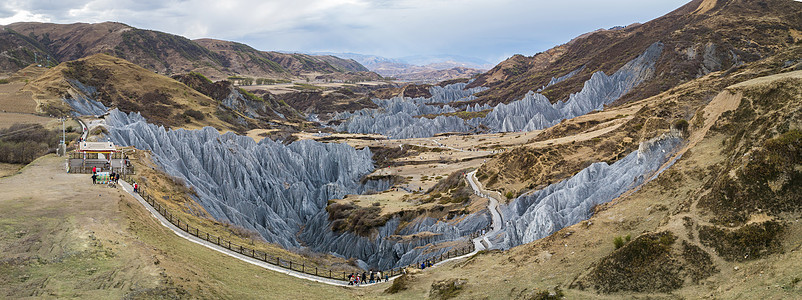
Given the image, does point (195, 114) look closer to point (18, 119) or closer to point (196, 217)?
point (18, 119)


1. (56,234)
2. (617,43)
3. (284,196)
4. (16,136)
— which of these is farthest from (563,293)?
(617,43)

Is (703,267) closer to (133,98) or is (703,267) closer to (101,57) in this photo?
(133,98)

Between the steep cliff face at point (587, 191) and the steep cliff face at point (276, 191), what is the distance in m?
7.31

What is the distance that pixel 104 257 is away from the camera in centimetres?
2077

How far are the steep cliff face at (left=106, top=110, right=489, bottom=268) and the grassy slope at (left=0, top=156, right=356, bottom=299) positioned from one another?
51.9 ft

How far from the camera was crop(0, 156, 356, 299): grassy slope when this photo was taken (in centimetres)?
1825

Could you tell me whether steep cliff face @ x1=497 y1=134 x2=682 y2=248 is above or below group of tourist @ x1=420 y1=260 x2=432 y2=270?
above

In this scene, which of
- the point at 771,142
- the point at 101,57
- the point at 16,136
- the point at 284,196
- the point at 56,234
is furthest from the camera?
the point at 101,57

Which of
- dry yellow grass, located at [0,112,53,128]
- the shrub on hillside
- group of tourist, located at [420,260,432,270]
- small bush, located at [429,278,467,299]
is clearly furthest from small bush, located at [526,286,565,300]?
dry yellow grass, located at [0,112,53,128]

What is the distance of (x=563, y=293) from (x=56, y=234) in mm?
23155

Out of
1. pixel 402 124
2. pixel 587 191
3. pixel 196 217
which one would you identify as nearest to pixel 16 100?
pixel 196 217

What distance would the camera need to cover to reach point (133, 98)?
121 m

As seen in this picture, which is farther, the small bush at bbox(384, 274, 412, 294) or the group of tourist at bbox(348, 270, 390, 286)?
the group of tourist at bbox(348, 270, 390, 286)

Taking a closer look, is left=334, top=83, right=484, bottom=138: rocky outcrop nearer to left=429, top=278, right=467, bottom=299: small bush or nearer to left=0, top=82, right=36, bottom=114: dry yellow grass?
left=0, top=82, right=36, bottom=114: dry yellow grass
